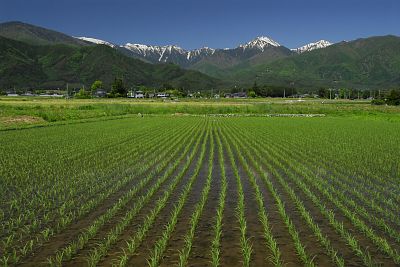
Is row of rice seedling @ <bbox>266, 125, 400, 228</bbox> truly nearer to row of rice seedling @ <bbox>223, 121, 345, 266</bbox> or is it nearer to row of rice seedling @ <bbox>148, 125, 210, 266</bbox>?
row of rice seedling @ <bbox>223, 121, 345, 266</bbox>

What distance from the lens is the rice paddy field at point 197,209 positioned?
6133 mm

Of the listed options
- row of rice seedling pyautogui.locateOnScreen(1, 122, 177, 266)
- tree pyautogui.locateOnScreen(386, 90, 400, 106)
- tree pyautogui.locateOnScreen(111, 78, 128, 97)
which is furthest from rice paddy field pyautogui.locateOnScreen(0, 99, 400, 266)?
tree pyautogui.locateOnScreen(111, 78, 128, 97)

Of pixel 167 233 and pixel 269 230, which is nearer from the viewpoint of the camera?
pixel 167 233

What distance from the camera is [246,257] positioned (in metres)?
5.92

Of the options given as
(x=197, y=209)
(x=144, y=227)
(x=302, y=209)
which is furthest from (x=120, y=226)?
(x=302, y=209)

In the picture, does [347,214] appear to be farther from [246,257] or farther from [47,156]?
[47,156]

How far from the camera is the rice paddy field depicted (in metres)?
6.13

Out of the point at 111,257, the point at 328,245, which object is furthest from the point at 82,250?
the point at 328,245

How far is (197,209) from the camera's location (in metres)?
8.64

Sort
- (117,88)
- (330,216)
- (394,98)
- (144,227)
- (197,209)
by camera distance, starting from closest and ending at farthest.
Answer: (144,227) < (330,216) < (197,209) < (394,98) < (117,88)

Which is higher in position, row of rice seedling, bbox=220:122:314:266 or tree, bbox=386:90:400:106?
tree, bbox=386:90:400:106

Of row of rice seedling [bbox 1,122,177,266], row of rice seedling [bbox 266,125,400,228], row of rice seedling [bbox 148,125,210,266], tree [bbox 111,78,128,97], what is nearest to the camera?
row of rice seedling [bbox 148,125,210,266]

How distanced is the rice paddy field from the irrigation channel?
0.09 ft

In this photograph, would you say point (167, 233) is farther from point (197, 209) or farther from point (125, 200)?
point (125, 200)
